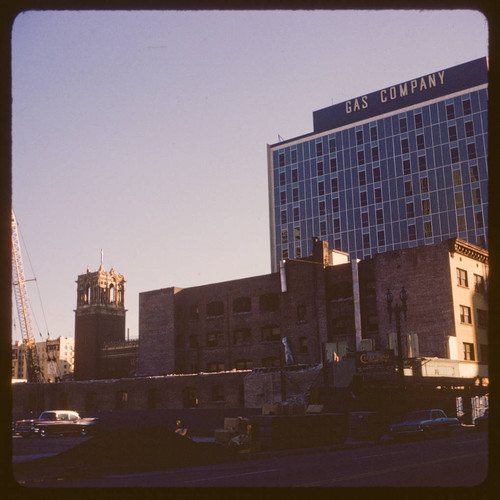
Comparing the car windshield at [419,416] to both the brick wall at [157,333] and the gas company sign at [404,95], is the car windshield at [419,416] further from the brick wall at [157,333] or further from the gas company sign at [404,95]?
the gas company sign at [404,95]

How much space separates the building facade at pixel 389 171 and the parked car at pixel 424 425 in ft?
A: 177

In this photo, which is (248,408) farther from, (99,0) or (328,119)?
(328,119)

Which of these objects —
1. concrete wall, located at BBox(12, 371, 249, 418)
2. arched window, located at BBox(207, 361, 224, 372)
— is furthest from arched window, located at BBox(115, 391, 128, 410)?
arched window, located at BBox(207, 361, 224, 372)

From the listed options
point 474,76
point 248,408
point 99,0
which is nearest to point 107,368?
Result: point 248,408

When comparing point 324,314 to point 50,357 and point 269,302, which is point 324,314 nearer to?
point 269,302

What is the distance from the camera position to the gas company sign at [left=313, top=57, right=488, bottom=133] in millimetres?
87188

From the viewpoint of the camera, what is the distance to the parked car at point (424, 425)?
30516 mm

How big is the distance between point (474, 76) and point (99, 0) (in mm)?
91353

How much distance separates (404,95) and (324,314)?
46.8 m

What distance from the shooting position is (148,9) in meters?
3.81

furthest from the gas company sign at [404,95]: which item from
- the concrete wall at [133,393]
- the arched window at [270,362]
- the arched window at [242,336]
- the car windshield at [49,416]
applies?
the car windshield at [49,416]

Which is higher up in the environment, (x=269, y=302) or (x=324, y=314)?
(x=269, y=302)

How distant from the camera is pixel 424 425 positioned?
30.7 meters

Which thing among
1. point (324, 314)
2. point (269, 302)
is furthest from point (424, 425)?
point (269, 302)
